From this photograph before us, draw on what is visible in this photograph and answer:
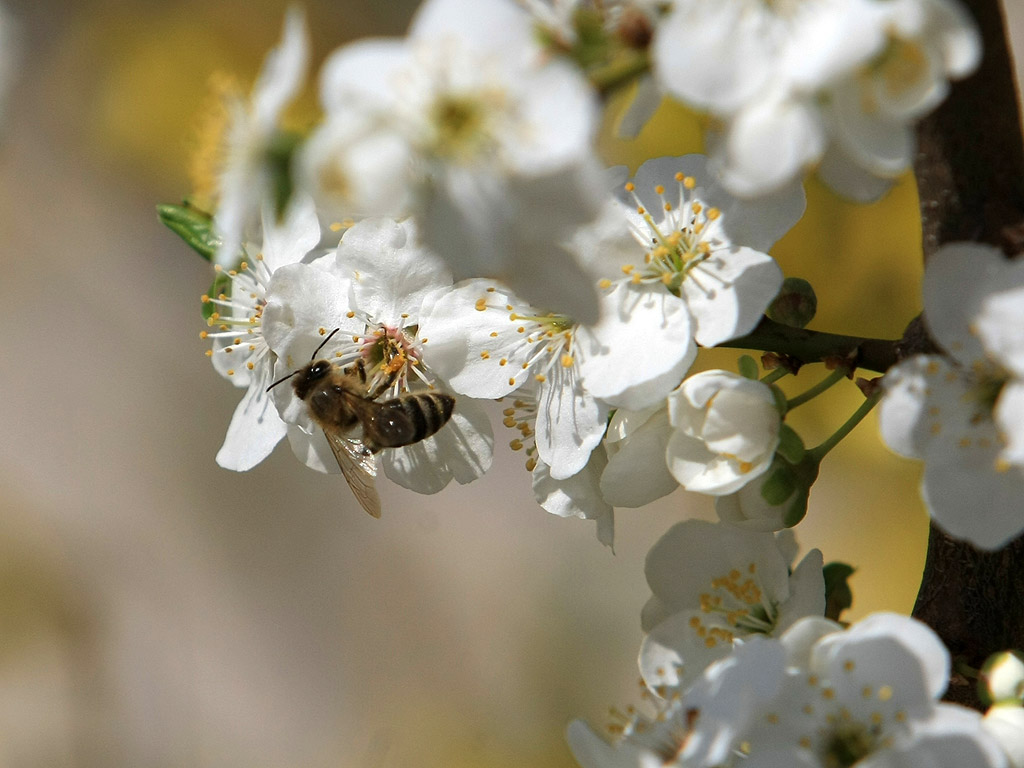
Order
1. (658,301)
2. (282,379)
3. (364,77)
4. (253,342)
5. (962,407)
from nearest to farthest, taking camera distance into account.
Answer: (364,77) < (962,407) < (658,301) < (282,379) < (253,342)

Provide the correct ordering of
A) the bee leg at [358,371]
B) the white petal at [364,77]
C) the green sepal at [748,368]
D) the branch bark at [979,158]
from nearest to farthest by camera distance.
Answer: the white petal at [364,77] → the branch bark at [979,158] → the green sepal at [748,368] → the bee leg at [358,371]

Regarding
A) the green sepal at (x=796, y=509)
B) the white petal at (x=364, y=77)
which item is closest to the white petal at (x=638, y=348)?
the green sepal at (x=796, y=509)

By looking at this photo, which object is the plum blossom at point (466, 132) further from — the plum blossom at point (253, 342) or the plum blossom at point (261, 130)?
the plum blossom at point (253, 342)

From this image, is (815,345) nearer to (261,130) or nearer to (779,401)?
(779,401)

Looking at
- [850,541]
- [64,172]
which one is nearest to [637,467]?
[850,541]

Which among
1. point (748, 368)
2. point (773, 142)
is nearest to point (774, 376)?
point (748, 368)
